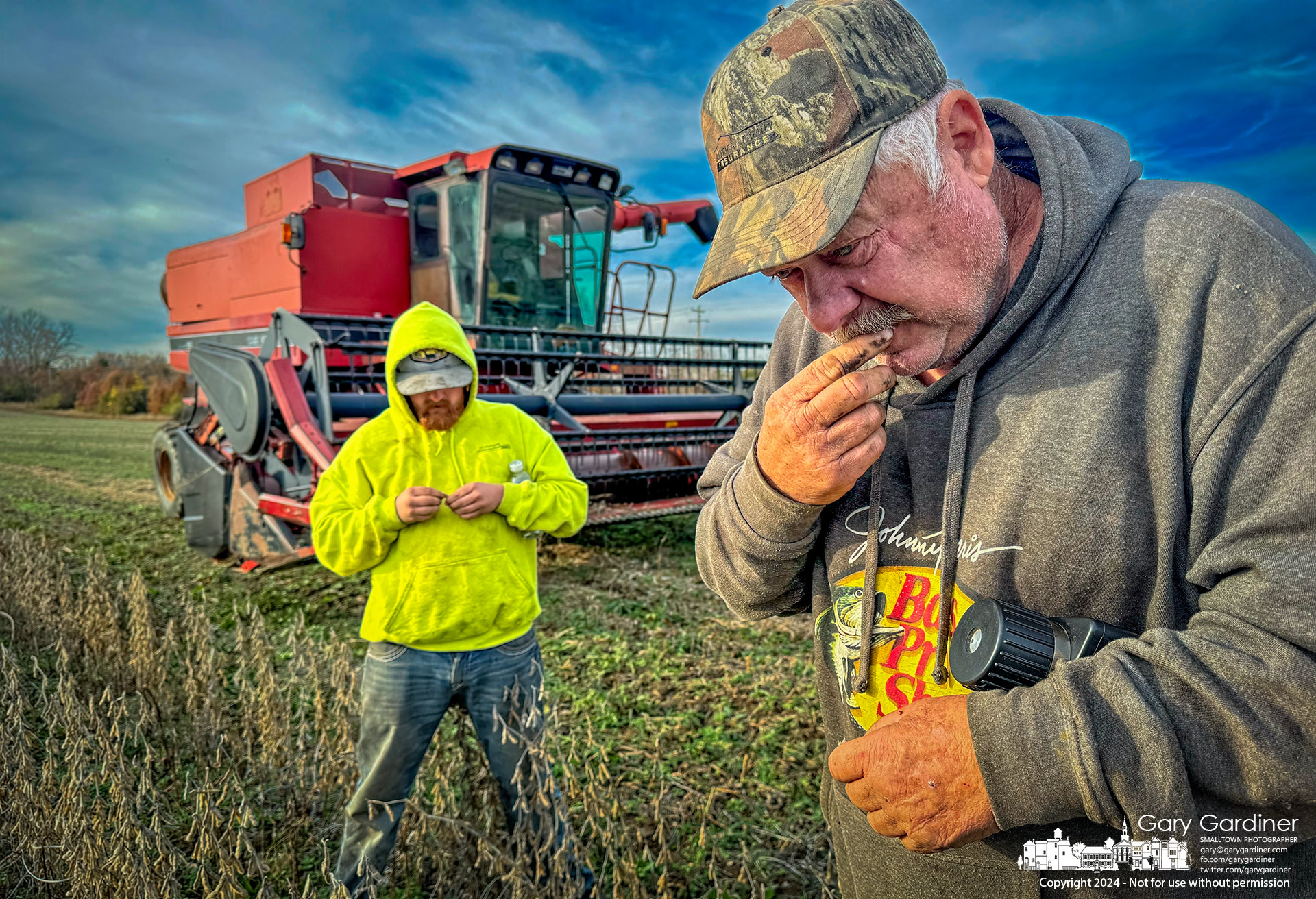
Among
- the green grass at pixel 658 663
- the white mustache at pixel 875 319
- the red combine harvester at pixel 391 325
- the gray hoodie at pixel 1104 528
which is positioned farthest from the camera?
the red combine harvester at pixel 391 325

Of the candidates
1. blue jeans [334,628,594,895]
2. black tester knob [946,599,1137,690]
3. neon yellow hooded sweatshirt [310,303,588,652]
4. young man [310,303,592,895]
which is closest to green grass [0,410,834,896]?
blue jeans [334,628,594,895]

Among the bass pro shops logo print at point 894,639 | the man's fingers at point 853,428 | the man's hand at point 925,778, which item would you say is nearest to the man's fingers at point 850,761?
the man's hand at point 925,778

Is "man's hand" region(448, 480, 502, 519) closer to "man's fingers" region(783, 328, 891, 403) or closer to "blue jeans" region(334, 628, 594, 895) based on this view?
"blue jeans" region(334, 628, 594, 895)

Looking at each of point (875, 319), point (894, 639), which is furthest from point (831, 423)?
point (894, 639)

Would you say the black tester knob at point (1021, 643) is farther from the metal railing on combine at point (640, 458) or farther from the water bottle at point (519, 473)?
the metal railing on combine at point (640, 458)

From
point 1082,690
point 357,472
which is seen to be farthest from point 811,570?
point 357,472

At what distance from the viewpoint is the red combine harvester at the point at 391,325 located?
555 centimetres

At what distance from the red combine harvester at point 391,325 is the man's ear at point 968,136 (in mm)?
4547

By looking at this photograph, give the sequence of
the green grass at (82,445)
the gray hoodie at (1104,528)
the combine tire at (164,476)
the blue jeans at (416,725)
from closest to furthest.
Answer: the gray hoodie at (1104,528) < the blue jeans at (416,725) < the combine tire at (164,476) < the green grass at (82,445)

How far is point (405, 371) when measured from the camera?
2.64 metres

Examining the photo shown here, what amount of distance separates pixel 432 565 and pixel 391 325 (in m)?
5.51

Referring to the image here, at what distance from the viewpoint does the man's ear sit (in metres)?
1.11

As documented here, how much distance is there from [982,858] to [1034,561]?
0.45m

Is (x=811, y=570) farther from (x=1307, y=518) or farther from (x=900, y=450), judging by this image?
(x=1307, y=518)
